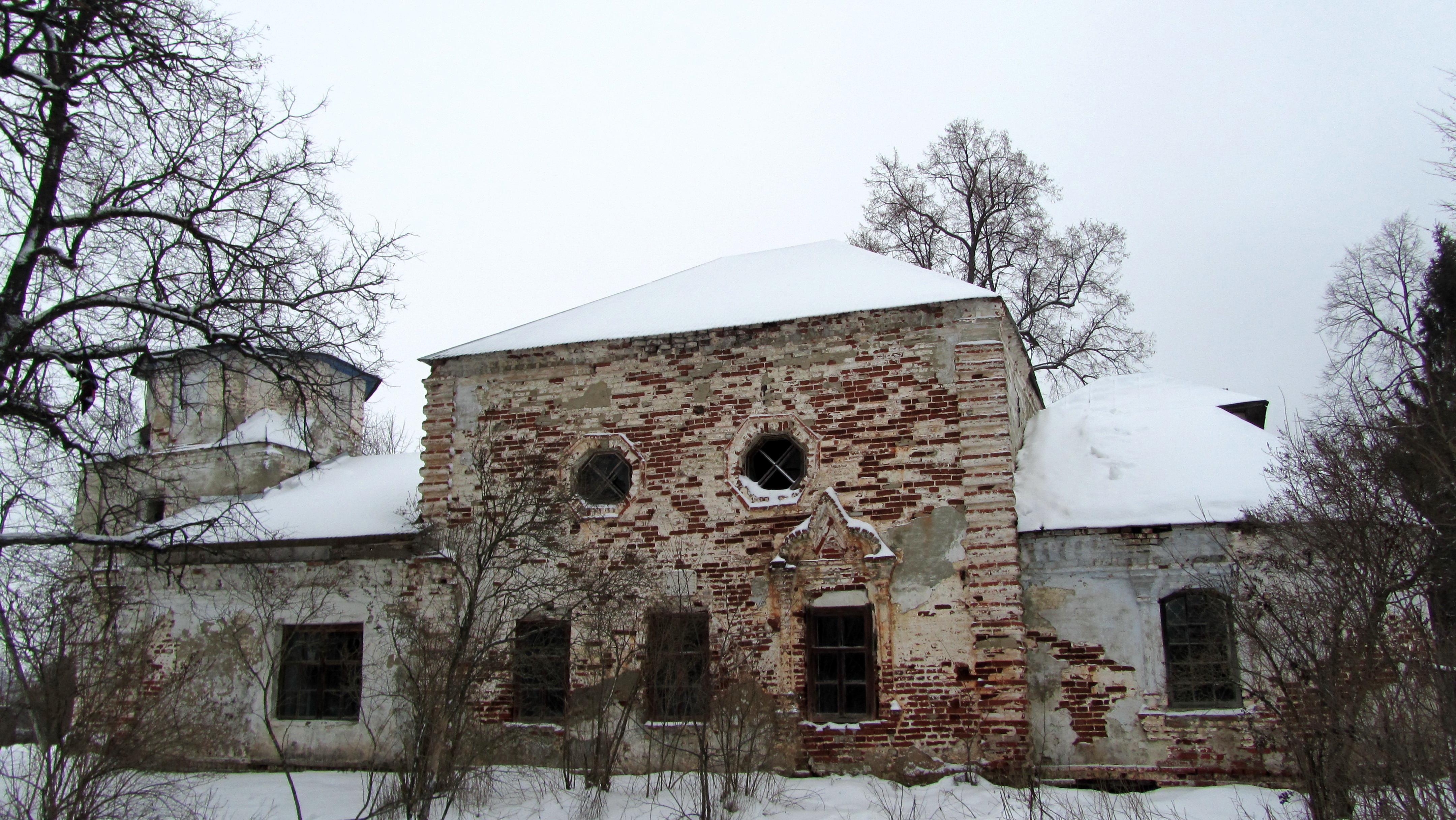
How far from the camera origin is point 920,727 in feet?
35.7

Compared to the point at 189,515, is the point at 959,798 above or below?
below

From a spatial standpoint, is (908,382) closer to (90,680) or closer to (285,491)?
(90,680)

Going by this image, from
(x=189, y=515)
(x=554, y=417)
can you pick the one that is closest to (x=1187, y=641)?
(x=554, y=417)

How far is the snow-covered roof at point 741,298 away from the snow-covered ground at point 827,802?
521 centimetres

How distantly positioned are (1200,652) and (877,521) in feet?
11.5

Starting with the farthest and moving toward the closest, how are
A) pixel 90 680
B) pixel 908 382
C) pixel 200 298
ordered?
pixel 908 382 → pixel 200 298 → pixel 90 680

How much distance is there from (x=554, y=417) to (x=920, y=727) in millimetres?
5728

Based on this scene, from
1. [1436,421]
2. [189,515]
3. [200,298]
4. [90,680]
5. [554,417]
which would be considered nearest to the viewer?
[90,680]

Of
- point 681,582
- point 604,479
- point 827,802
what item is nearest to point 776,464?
point 681,582

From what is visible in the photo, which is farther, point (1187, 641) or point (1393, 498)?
point (1187, 641)

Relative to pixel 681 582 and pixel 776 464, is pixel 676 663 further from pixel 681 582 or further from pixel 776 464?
pixel 776 464

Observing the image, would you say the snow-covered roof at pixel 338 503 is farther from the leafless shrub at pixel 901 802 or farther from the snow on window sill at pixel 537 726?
the leafless shrub at pixel 901 802

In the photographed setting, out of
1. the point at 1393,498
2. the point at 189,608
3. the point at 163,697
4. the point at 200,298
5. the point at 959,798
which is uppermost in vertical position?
the point at 200,298

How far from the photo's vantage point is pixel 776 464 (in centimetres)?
1230
